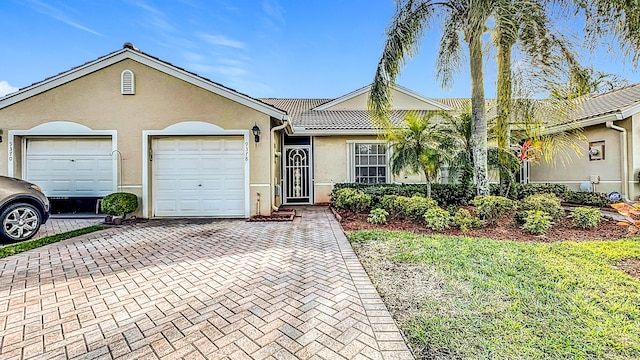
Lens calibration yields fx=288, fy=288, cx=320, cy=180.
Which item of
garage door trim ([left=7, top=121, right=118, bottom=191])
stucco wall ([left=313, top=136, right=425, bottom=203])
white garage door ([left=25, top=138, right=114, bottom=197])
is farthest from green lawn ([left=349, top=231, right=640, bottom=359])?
white garage door ([left=25, top=138, right=114, bottom=197])

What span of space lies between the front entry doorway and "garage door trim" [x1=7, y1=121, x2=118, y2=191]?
6023 mm

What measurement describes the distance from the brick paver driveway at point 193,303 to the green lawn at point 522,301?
507 millimetres

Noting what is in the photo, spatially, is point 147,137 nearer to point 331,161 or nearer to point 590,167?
point 331,161

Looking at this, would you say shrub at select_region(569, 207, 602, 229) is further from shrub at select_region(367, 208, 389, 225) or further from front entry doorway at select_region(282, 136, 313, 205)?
front entry doorway at select_region(282, 136, 313, 205)

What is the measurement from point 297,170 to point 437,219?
273 inches

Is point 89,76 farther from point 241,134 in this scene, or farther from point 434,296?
point 434,296

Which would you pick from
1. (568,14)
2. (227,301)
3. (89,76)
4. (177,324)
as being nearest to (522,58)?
(568,14)

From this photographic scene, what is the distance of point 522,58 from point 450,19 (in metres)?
2.44

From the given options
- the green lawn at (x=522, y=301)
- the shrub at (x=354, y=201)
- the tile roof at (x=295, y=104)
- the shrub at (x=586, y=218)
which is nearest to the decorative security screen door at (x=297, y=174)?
the shrub at (x=354, y=201)

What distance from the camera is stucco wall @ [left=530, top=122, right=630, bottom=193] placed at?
10555 millimetres

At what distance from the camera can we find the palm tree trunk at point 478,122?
8.08 meters

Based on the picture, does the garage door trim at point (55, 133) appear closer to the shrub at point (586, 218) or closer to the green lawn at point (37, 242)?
the green lawn at point (37, 242)

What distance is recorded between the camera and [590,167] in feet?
38.0

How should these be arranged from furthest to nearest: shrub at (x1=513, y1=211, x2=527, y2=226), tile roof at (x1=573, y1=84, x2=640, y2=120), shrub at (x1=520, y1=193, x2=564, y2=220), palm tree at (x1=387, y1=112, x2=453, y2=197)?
tile roof at (x1=573, y1=84, x2=640, y2=120) < palm tree at (x1=387, y1=112, x2=453, y2=197) < shrub at (x1=520, y1=193, x2=564, y2=220) < shrub at (x1=513, y1=211, x2=527, y2=226)
